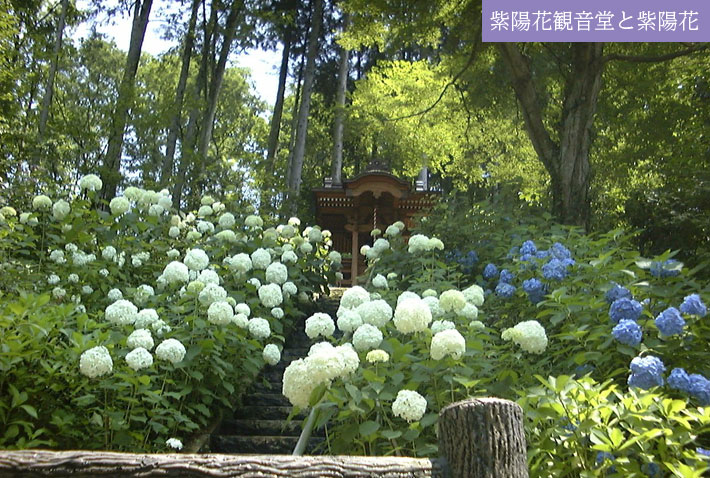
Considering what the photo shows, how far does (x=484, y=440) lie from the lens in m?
1.68

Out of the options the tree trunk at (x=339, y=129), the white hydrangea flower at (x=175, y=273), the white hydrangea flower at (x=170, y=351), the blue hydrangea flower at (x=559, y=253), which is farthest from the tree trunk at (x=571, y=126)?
the tree trunk at (x=339, y=129)

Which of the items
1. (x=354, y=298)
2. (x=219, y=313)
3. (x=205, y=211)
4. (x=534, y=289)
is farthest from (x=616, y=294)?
(x=205, y=211)

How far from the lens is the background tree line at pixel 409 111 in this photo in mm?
8188

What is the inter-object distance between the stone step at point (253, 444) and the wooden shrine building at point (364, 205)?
28.5 feet

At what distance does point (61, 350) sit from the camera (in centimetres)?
331

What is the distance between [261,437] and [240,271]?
4.31 ft

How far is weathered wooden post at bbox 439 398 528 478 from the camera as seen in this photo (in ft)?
5.49

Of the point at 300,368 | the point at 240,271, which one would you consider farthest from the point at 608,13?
the point at 300,368

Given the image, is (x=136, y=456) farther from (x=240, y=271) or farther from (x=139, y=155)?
(x=139, y=155)

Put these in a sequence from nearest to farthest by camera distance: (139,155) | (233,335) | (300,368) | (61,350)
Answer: (300,368) < (61,350) < (233,335) < (139,155)

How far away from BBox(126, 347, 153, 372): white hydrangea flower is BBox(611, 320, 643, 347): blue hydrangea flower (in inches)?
87.6

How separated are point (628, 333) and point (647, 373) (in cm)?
35

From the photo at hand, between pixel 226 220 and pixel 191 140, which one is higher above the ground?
pixel 191 140

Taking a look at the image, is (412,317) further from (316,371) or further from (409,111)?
(409,111)
